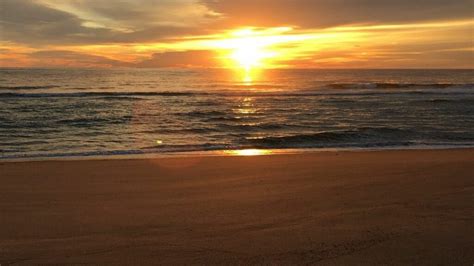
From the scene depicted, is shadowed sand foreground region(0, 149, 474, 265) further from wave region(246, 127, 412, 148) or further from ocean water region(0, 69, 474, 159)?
wave region(246, 127, 412, 148)

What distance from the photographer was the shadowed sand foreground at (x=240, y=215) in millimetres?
3863

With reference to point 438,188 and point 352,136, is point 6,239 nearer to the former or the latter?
point 438,188

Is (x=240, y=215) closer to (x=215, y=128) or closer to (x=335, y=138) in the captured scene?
(x=335, y=138)

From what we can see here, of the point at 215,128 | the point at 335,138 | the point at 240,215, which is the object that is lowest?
the point at 215,128

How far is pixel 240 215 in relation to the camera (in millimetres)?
4969

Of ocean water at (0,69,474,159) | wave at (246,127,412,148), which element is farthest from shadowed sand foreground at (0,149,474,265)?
wave at (246,127,412,148)

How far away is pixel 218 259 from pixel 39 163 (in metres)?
6.58

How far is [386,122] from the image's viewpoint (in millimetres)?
18984

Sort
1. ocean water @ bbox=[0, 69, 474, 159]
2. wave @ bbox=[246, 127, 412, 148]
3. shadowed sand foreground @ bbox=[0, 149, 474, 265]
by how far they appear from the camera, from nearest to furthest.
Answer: shadowed sand foreground @ bbox=[0, 149, 474, 265], ocean water @ bbox=[0, 69, 474, 159], wave @ bbox=[246, 127, 412, 148]

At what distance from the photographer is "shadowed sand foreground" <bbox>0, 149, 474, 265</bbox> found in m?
3.86

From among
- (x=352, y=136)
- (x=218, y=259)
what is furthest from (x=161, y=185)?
(x=352, y=136)

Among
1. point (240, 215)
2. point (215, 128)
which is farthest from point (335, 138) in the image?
point (240, 215)

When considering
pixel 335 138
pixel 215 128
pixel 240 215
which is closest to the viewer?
pixel 240 215

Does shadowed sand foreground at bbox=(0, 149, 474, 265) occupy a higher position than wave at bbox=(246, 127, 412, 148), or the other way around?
shadowed sand foreground at bbox=(0, 149, 474, 265)
